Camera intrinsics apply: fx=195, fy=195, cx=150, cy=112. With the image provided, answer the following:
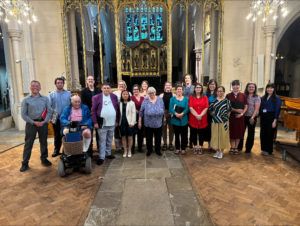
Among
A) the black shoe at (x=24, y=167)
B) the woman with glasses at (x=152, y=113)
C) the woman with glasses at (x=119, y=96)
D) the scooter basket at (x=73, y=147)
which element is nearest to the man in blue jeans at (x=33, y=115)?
the black shoe at (x=24, y=167)

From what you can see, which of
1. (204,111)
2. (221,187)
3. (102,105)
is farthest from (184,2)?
(221,187)

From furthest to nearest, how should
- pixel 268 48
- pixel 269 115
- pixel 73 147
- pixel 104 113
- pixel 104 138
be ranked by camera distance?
pixel 268 48 → pixel 269 115 → pixel 104 138 → pixel 104 113 → pixel 73 147

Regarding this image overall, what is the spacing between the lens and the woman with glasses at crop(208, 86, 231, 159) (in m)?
3.94

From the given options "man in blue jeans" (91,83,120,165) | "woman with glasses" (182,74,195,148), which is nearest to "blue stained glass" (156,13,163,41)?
"woman with glasses" (182,74,195,148)

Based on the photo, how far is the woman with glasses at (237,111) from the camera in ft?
13.4

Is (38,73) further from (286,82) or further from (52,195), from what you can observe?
(286,82)

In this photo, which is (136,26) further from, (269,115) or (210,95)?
(269,115)

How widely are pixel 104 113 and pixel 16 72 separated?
197 inches

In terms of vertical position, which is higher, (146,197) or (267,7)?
(267,7)

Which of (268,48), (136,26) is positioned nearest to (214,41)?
(268,48)

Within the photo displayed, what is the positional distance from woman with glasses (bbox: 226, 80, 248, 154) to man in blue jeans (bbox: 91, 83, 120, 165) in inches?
96.2

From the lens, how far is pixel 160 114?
13.3 ft

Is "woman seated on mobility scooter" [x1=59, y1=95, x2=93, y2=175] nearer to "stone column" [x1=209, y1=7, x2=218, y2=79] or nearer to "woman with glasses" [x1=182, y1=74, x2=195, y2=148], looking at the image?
"woman with glasses" [x1=182, y1=74, x2=195, y2=148]

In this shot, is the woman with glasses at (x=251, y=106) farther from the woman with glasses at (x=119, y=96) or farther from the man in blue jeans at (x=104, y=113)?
the man in blue jeans at (x=104, y=113)
